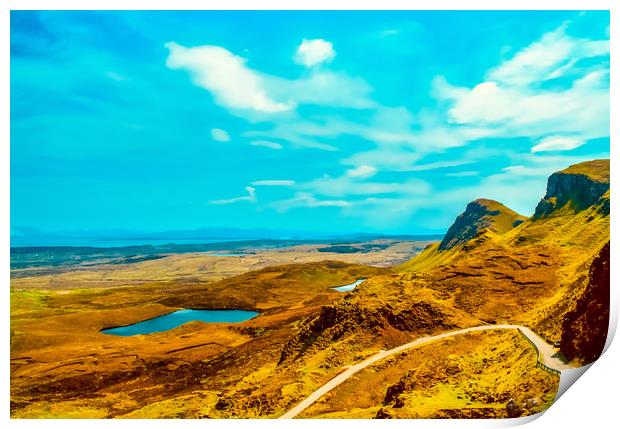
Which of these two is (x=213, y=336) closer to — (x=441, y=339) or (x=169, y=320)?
(x=169, y=320)

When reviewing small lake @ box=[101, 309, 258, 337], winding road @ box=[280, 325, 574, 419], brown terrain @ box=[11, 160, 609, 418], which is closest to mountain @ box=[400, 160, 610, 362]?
brown terrain @ box=[11, 160, 609, 418]

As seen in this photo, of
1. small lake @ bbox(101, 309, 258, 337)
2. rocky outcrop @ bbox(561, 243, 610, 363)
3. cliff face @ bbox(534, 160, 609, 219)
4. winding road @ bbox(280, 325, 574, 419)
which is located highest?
cliff face @ bbox(534, 160, 609, 219)

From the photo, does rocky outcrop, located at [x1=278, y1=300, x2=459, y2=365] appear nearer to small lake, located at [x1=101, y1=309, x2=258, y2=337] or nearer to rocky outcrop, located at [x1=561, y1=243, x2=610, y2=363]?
rocky outcrop, located at [x1=561, y1=243, x2=610, y2=363]

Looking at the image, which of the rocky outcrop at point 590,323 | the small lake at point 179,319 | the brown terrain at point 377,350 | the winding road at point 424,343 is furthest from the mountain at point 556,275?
the small lake at point 179,319

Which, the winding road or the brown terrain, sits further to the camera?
the brown terrain

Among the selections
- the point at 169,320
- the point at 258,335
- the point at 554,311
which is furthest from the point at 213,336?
the point at 554,311

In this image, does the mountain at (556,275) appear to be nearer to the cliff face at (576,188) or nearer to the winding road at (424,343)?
the cliff face at (576,188)
